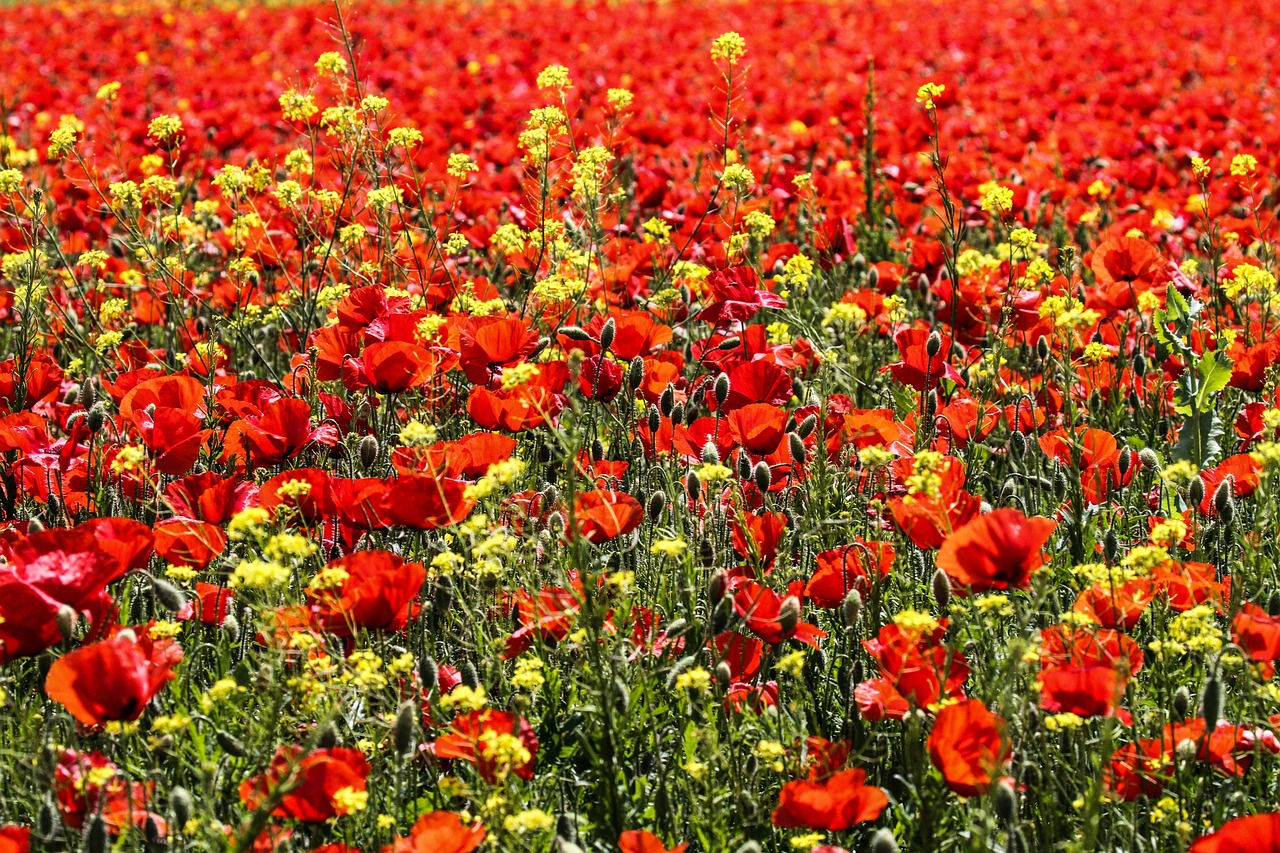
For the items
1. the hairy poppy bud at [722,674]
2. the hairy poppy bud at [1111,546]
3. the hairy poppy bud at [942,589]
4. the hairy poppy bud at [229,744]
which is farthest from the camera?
the hairy poppy bud at [1111,546]

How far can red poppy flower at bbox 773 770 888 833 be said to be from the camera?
1.75 m

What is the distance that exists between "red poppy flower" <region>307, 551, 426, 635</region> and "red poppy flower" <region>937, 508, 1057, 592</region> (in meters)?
0.74

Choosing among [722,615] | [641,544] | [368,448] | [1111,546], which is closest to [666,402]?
[641,544]

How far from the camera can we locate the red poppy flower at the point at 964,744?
1.79 m

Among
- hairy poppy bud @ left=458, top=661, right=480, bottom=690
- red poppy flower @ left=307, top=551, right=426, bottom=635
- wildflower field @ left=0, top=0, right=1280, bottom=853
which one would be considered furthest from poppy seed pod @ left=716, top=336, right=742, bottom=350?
red poppy flower @ left=307, top=551, right=426, bottom=635

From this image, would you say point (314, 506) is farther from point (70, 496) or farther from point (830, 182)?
point (830, 182)

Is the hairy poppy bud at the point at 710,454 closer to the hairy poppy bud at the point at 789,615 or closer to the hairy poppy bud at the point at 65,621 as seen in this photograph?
the hairy poppy bud at the point at 789,615

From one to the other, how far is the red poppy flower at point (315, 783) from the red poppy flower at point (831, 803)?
53cm

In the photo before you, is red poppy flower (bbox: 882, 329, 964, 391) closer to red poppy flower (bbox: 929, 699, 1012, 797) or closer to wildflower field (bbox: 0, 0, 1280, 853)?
wildflower field (bbox: 0, 0, 1280, 853)

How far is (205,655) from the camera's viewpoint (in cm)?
256

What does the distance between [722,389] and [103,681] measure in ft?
4.89

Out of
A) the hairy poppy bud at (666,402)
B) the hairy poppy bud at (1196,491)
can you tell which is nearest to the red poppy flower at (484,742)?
the hairy poppy bud at (666,402)

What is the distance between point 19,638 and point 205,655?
2.00 ft

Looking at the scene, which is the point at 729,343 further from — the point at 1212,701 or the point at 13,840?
the point at 13,840
